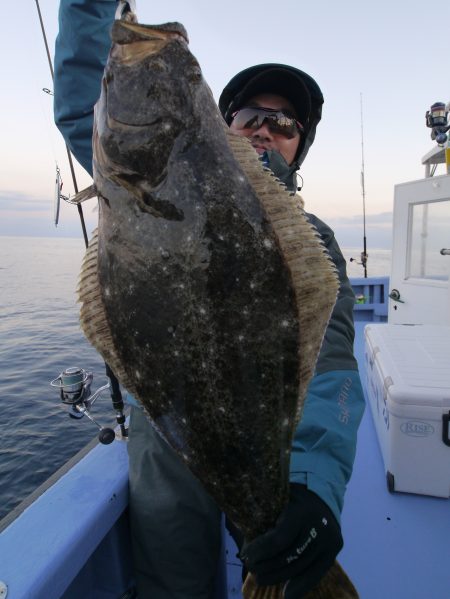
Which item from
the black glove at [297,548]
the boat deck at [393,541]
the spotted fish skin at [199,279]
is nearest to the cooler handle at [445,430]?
the boat deck at [393,541]

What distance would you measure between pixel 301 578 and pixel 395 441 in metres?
1.71

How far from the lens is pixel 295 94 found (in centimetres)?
261

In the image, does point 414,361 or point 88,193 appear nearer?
point 88,193

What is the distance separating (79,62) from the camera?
1967mm

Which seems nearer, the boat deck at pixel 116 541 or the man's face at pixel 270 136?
the boat deck at pixel 116 541

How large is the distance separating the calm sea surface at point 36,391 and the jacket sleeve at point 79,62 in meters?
0.72

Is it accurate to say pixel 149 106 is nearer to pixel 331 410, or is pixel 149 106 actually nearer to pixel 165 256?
pixel 165 256

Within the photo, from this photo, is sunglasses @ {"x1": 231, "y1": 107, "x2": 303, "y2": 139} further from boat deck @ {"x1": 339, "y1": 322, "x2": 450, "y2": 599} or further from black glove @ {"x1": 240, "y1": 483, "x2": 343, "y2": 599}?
boat deck @ {"x1": 339, "y1": 322, "x2": 450, "y2": 599}

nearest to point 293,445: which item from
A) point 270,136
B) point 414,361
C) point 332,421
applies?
point 332,421

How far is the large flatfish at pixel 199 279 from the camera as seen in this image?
1258 millimetres

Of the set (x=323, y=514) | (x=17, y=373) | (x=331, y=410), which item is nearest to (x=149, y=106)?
(x=331, y=410)

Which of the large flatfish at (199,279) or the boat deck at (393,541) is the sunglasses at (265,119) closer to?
the large flatfish at (199,279)

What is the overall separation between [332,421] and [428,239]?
5968 millimetres

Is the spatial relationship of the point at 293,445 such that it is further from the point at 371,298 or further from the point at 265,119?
the point at 371,298
